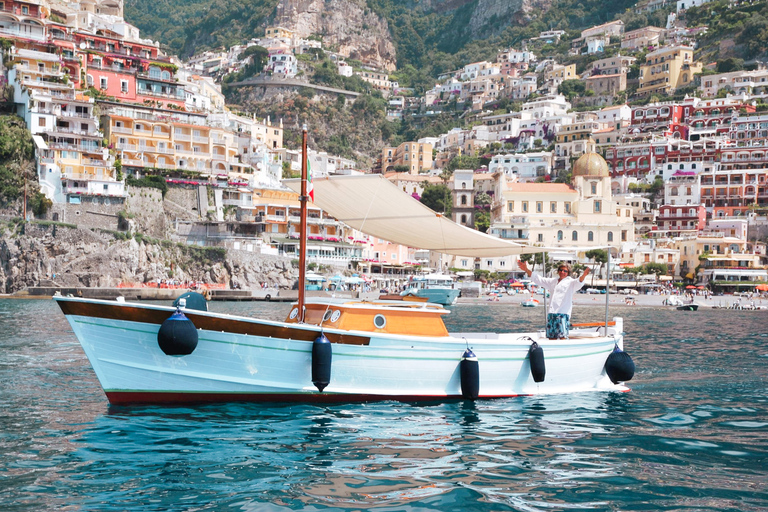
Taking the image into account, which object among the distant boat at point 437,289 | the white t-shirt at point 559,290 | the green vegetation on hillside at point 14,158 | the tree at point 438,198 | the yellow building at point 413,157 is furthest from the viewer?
the yellow building at point 413,157

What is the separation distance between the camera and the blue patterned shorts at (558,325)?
13.9m

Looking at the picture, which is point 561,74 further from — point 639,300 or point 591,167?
point 639,300

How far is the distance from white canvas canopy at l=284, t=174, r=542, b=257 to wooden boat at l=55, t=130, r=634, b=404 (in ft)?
0.11

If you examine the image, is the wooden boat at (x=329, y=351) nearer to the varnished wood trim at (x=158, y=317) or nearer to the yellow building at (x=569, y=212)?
the varnished wood trim at (x=158, y=317)

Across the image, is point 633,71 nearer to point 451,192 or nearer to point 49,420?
point 451,192

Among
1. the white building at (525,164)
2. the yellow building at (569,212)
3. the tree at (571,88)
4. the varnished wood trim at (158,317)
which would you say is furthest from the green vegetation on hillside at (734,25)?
the varnished wood trim at (158,317)

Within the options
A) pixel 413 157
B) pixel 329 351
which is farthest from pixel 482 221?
pixel 329 351

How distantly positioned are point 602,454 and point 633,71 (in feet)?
443

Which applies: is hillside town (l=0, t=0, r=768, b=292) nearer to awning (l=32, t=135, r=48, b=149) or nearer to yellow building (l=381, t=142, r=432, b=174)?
awning (l=32, t=135, r=48, b=149)

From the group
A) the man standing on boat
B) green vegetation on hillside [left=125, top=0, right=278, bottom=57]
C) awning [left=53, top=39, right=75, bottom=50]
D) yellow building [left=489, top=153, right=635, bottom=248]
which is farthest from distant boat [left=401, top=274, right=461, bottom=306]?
green vegetation on hillside [left=125, top=0, right=278, bottom=57]

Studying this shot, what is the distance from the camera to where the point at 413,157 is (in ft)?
415

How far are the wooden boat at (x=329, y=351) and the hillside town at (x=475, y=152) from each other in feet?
41.6

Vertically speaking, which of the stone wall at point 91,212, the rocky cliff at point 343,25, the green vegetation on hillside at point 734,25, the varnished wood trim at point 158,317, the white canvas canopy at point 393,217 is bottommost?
the varnished wood trim at point 158,317

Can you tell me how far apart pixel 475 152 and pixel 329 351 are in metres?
116
